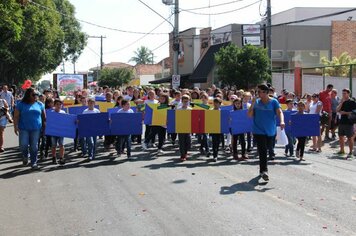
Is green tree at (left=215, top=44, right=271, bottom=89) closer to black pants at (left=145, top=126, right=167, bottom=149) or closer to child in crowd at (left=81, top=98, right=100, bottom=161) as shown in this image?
black pants at (left=145, top=126, right=167, bottom=149)

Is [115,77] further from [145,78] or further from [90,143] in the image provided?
[90,143]

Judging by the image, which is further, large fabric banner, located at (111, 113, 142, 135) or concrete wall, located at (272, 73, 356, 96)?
concrete wall, located at (272, 73, 356, 96)

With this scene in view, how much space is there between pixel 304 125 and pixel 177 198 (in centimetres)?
587

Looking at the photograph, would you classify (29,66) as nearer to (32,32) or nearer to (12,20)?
(32,32)

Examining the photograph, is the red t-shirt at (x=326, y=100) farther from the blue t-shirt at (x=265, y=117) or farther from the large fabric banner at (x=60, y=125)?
the large fabric banner at (x=60, y=125)

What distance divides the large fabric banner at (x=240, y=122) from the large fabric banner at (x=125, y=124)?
92.0 inches

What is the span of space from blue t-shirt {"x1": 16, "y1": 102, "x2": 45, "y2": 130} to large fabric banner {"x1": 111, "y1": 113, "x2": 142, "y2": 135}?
6.89 feet

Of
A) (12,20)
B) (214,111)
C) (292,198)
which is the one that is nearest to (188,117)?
(214,111)

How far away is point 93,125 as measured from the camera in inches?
478

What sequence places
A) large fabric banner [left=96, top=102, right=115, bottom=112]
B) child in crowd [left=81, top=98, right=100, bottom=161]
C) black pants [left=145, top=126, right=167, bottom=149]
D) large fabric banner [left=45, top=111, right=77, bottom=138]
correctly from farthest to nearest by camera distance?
large fabric banner [left=96, top=102, right=115, bottom=112] → black pants [left=145, top=126, right=167, bottom=149] → child in crowd [left=81, top=98, right=100, bottom=161] → large fabric banner [left=45, top=111, right=77, bottom=138]

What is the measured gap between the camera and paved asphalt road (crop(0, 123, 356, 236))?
20.8 ft

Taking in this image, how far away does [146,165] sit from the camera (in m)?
11.3

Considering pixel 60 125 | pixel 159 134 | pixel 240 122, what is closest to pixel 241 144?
pixel 240 122

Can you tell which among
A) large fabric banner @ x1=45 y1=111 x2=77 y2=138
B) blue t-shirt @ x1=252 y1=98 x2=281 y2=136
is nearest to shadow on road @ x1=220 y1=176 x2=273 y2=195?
blue t-shirt @ x1=252 y1=98 x2=281 y2=136
